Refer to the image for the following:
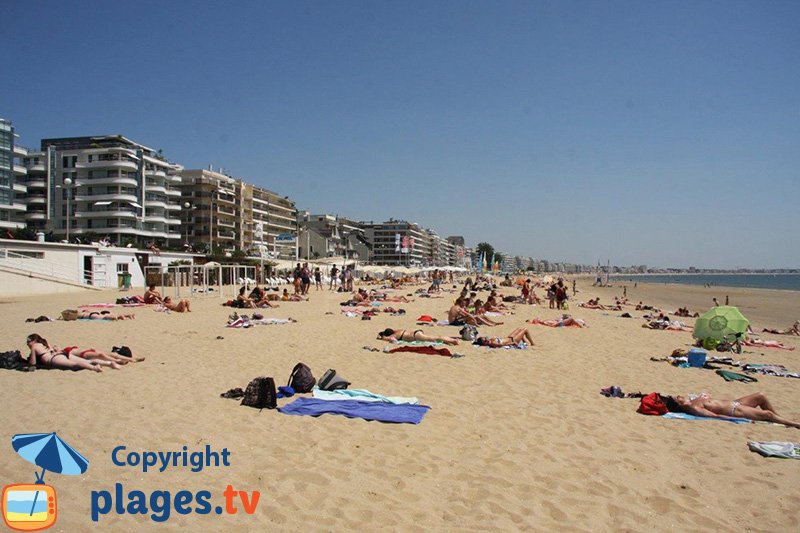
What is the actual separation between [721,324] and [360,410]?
378 inches

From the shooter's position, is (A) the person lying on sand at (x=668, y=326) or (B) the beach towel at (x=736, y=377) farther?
(A) the person lying on sand at (x=668, y=326)

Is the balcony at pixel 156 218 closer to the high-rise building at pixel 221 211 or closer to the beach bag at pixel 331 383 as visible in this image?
the high-rise building at pixel 221 211

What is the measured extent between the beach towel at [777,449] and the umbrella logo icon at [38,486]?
5945 mm

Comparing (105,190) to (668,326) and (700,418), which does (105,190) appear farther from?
(700,418)

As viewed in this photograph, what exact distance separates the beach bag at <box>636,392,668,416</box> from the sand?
0.16m

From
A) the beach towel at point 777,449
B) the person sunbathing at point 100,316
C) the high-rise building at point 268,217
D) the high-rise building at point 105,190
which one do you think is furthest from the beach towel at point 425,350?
the high-rise building at point 268,217

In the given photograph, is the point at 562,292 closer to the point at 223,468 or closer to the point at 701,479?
the point at 701,479

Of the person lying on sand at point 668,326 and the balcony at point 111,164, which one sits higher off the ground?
the balcony at point 111,164

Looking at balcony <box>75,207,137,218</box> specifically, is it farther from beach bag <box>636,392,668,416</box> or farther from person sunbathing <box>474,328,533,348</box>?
beach bag <box>636,392,668,416</box>

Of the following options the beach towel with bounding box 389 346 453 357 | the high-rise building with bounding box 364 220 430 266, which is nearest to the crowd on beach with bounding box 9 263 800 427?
the beach towel with bounding box 389 346 453 357

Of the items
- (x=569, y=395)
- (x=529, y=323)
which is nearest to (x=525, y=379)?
(x=569, y=395)

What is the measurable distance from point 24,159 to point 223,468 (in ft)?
216

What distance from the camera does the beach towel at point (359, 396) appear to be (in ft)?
20.2

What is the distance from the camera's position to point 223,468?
13.5 feet
